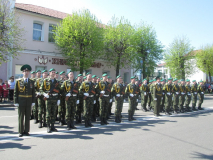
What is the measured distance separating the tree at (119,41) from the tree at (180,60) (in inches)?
441

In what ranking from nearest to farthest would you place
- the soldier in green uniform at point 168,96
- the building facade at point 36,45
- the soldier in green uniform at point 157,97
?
the soldier in green uniform at point 157,97, the soldier in green uniform at point 168,96, the building facade at point 36,45

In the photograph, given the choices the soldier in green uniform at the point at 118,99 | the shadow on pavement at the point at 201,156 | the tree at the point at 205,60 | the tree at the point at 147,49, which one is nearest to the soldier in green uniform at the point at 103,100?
the soldier in green uniform at the point at 118,99

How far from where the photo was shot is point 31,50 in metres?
19.6

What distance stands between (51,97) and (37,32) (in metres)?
16.0

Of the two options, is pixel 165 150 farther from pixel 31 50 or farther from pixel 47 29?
pixel 47 29

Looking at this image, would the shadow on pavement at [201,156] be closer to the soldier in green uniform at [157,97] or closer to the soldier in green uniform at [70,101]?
the soldier in green uniform at [70,101]

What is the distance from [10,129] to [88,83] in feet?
11.3

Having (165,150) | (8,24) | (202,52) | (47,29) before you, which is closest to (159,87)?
(165,150)

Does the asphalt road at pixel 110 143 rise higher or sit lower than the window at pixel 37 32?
lower

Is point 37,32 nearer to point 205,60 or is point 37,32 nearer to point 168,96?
point 168,96

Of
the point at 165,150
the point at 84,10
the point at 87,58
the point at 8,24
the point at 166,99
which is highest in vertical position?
the point at 84,10

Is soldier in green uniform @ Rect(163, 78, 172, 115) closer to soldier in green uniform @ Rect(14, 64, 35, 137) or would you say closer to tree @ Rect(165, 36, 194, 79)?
soldier in green uniform @ Rect(14, 64, 35, 137)

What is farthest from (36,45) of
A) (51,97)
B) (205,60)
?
(205,60)

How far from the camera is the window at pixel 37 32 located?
20406 millimetres
